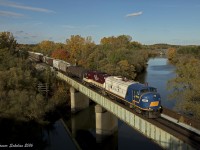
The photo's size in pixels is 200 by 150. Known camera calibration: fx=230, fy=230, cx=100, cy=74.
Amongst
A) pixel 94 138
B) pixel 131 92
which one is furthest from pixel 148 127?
pixel 94 138

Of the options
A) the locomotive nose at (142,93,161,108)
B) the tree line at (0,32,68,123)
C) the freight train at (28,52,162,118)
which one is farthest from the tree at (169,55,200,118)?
the tree line at (0,32,68,123)

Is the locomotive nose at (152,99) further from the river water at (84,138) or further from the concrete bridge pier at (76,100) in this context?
the concrete bridge pier at (76,100)

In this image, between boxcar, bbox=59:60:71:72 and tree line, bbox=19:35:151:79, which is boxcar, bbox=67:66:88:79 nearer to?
boxcar, bbox=59:60:71:72

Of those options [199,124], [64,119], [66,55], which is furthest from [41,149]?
[66,55]

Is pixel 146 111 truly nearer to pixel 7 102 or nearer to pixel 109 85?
pixel 109 85

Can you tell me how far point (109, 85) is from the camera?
132 feet

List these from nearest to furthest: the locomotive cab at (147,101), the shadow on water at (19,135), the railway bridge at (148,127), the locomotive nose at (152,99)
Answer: the railway bridge at (148,127), the locomotive cab at (147,101), the locomotive nose at (152,99), the shadow on water at (19,135)

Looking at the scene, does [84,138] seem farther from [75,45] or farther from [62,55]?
[75,45]

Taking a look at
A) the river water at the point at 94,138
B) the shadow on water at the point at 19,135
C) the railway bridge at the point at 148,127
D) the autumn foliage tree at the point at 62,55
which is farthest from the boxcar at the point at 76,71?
the autumn foliage tree at the point at 62,55

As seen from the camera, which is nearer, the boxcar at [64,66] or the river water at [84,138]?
the river water at [84,138]

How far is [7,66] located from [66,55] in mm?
56113

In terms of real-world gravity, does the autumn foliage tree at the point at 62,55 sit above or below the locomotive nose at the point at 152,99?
above

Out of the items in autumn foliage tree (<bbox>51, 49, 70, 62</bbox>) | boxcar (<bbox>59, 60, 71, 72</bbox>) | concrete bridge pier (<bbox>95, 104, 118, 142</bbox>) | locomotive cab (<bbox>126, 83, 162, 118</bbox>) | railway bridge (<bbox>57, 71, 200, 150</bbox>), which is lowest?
concrete bridge pier (<bbox>95, 104, 118, 142</bbox>)

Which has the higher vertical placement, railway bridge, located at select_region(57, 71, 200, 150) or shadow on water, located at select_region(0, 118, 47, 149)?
railway bridge, located at select_region(57, 71, 200, 150)
